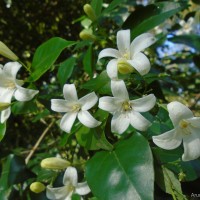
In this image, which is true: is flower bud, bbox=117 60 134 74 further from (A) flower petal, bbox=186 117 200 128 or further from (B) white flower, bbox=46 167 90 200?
(B) white flower, bbox=46 167 90 200

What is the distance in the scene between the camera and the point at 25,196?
1.06 metres

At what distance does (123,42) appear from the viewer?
760 millimetres

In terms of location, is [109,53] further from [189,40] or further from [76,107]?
[189,40]

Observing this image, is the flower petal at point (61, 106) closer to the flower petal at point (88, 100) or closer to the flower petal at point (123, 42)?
the flower petal at point (88, 100)

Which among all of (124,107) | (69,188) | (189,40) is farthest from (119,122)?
(189,40)

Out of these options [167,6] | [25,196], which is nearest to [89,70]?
[167,6]

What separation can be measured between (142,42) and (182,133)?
0.19m

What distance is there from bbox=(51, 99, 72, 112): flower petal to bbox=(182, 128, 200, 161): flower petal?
0.83 ft

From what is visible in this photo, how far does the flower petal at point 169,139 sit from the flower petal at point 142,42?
18 centimetres

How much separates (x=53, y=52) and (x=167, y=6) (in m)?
0.33

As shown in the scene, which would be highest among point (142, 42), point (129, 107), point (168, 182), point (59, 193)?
point (142, 42)

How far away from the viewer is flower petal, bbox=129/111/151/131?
70cm

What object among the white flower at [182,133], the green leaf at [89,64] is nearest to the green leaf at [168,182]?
the white flower at [182,133]

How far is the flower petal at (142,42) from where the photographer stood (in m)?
0.73
